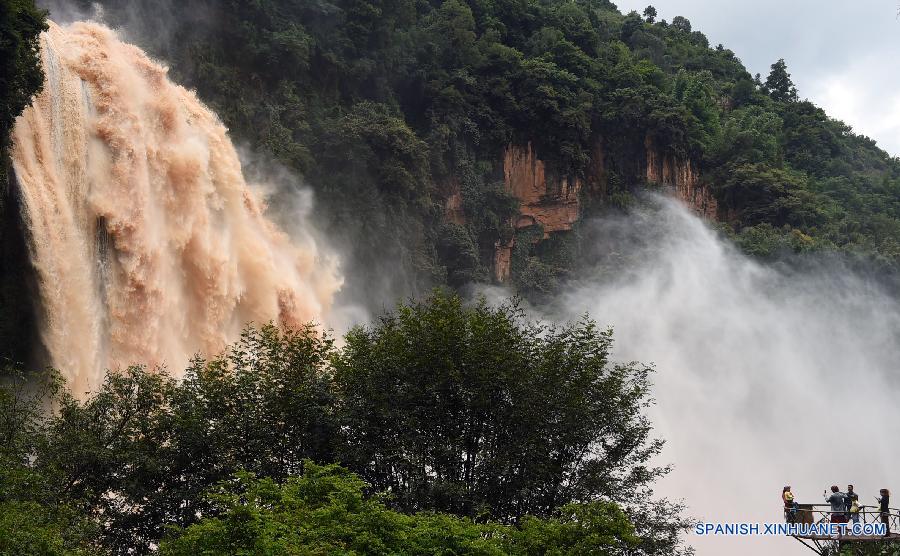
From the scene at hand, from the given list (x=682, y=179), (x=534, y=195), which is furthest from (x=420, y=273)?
(x=682, y=179)

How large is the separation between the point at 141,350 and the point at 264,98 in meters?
16.4

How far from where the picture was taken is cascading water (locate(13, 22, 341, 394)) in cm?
2364

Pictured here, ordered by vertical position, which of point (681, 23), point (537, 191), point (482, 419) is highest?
point (681, 23)

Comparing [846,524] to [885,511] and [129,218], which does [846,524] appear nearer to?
[885,511]

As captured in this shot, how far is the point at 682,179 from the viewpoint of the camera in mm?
53500

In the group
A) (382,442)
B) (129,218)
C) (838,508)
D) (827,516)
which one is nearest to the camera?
(838,508)

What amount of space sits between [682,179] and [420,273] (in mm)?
18098

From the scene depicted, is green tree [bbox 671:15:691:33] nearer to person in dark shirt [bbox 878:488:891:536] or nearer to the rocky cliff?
Result: the rocky cliff

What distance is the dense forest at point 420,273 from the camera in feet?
51.3

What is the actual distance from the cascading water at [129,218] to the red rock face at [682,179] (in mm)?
26758

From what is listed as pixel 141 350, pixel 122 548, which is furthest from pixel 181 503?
pixel 141 350

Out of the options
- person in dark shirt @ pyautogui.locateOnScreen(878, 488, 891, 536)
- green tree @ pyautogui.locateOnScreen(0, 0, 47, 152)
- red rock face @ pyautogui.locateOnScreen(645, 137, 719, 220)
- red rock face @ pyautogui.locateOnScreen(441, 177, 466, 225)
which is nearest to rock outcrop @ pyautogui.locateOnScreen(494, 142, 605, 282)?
red rock face @ pyautogui.locateOnScreen(441, 177, 466, 225)

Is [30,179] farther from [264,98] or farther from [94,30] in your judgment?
[264,98]

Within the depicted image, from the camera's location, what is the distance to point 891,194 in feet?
200
